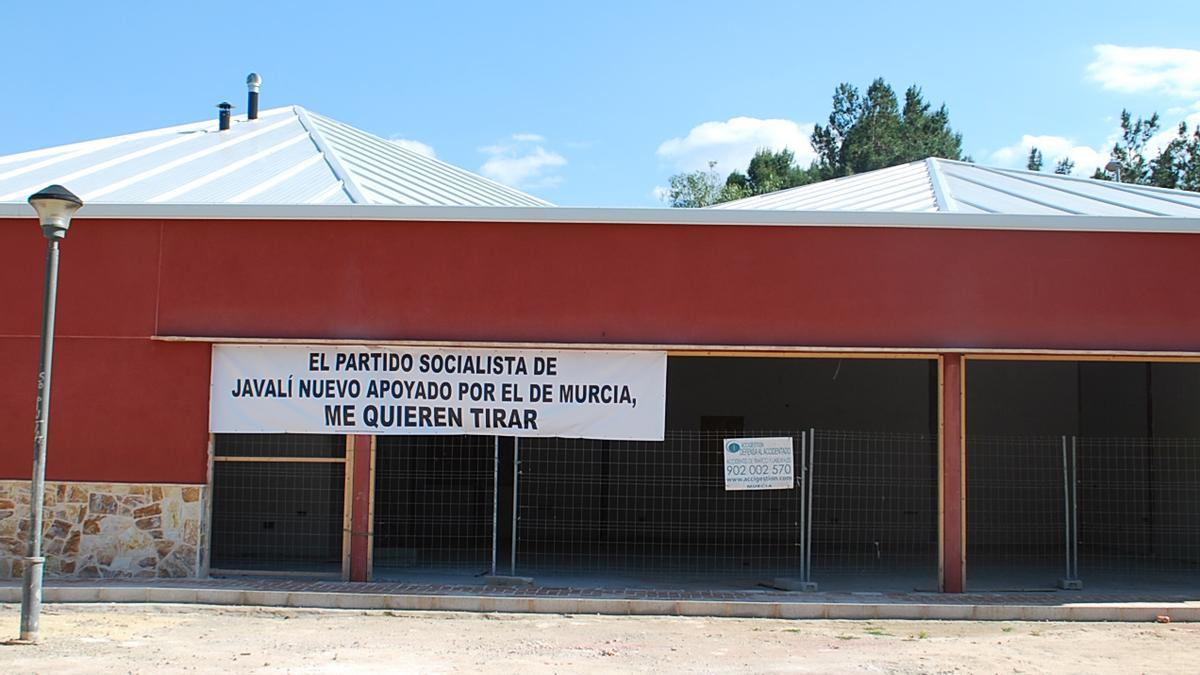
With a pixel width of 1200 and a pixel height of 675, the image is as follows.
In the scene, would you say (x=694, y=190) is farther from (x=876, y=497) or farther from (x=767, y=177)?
(x=876, y=497)

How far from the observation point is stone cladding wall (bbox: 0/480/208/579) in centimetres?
1250

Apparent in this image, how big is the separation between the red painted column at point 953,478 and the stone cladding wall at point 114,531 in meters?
8.42

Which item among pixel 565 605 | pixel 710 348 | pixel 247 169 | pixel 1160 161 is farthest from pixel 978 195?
pixel 1160 161

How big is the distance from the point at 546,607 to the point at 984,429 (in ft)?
38.9

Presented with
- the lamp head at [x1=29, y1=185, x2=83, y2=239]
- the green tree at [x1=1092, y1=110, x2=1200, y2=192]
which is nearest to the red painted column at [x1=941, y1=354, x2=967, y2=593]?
the lamp head at [x1=29, y1=185, x2=83, y2=239]

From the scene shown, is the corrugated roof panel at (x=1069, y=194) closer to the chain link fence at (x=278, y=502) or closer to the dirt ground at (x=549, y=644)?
the dirt ground at (x=549, y=644)

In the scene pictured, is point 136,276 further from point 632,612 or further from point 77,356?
point 632,612

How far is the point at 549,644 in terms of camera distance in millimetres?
9773

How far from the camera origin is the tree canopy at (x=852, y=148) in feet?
186

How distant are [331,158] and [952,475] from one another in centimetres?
982

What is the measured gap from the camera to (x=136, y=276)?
1284cm

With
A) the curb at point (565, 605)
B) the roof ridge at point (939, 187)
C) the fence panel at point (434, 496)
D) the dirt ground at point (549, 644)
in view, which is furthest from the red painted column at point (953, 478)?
the fence panel at point (434, 496)

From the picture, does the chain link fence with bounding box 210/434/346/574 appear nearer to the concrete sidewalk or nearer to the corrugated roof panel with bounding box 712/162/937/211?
the concrete sidewalk

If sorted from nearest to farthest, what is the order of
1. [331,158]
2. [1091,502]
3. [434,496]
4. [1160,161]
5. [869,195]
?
[869,195]
[331,158]
[434,496]
[1091,502]
[1160,161]
